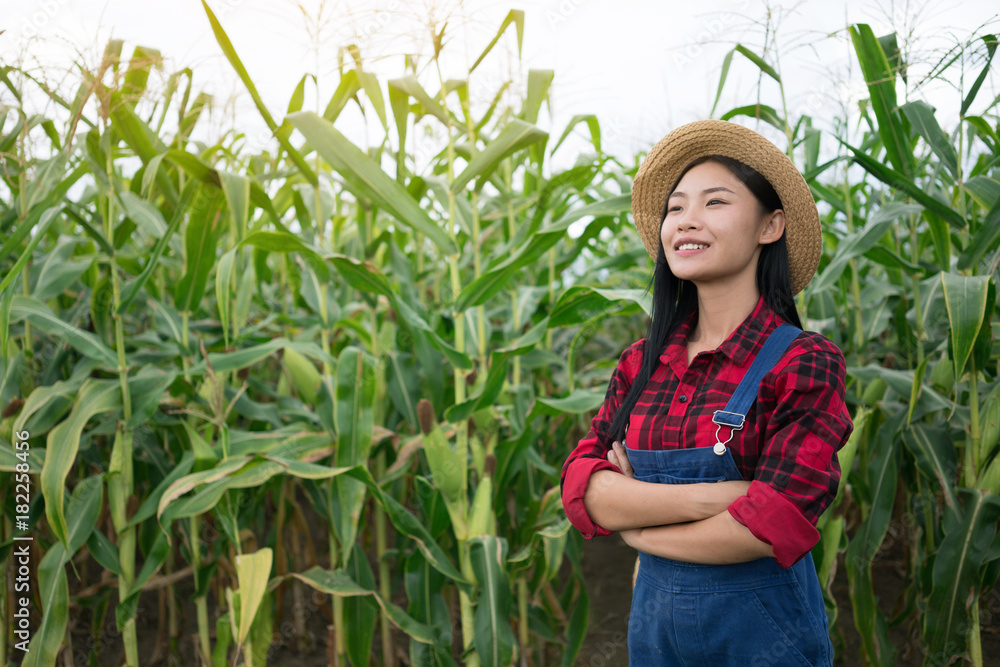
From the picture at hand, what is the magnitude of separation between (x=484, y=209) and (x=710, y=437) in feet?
6.86

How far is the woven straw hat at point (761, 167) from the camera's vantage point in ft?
3.74

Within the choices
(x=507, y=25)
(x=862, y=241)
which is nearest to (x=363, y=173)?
(x=507, y=25)

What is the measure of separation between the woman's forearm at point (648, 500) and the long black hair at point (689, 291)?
5.8 inches

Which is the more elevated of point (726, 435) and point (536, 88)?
point (536, 88)

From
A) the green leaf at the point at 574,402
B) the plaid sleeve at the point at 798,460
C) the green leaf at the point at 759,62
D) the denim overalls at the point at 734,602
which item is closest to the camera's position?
the plaid sleeve at the point at 798,460

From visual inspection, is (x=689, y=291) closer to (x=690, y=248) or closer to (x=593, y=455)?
(x=690, y=248)

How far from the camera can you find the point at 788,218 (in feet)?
3.80

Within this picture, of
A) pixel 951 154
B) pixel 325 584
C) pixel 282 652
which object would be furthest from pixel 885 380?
pixel 282 652

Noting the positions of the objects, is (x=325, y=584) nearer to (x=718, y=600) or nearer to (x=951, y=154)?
(x=718, y=600)

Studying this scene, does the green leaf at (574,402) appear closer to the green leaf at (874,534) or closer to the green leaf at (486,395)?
the green leaf at (486,395)

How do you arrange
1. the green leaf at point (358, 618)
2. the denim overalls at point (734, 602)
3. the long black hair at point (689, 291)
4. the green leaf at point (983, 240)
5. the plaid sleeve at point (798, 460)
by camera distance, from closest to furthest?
the plaid sleeve at point (798, 460), the denim overalls at point (734, 602), the long black hair at point (689, 291), the green leaf at point (983, 240), the green leaf at point (358, 618)

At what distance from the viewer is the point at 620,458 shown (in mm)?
1193

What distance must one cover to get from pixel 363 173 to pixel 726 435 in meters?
1.14

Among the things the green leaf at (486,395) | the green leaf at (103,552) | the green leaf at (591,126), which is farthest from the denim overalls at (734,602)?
the green leaf at (103,552)
